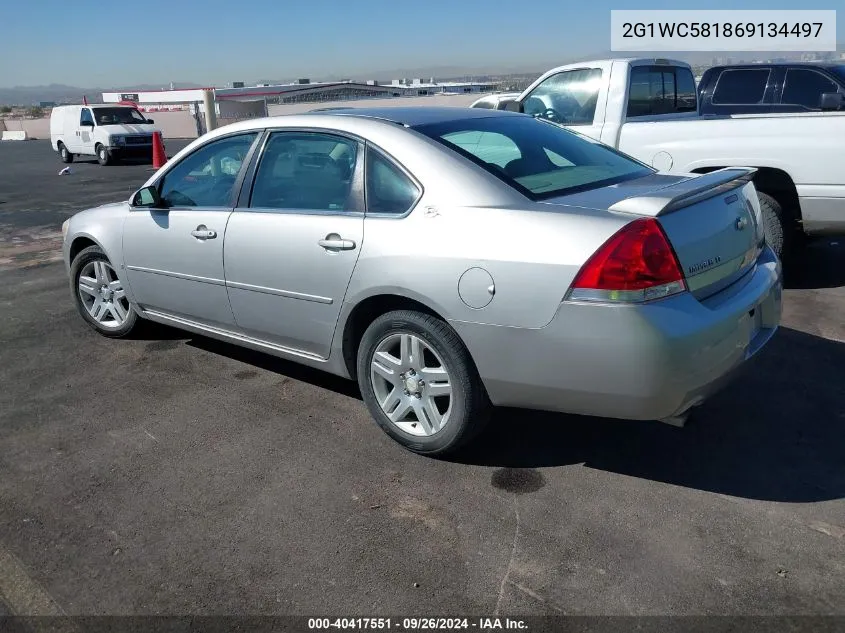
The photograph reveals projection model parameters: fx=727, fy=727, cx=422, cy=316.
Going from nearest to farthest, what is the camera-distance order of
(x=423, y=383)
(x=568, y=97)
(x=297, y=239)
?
(x=423, y=383)
(x=297, y=239)
(x=568, y=97)

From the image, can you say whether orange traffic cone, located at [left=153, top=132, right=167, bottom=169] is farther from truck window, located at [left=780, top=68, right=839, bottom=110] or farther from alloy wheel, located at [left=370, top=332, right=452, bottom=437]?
alloy wheel, located at [left=370, top=332, right=452, bottom=437]

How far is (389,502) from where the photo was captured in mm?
Answer: 3146

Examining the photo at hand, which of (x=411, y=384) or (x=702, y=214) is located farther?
(x=411, y=384)

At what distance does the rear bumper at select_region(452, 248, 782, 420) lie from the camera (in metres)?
2.76

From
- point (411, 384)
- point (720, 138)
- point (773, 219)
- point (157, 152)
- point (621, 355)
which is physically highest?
point (720, 138)

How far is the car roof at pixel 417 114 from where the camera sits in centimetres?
373

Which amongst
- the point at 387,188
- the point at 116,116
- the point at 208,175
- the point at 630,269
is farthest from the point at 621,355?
the point at 116,116

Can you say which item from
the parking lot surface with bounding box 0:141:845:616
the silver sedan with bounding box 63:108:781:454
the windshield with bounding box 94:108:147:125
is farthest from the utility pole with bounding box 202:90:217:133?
the parking lot surface with bounding box 0:141:845:616

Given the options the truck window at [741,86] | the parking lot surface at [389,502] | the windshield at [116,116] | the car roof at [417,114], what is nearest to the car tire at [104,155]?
the windshield at [116,116]

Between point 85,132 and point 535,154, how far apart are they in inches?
849

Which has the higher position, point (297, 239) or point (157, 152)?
point (297, 239)

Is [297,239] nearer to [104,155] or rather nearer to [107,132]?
[107,132]

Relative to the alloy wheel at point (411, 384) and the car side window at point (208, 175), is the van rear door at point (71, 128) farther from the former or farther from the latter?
the alloy wheel at point (411, 384)

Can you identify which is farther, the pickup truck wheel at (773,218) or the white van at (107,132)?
the white van at (107,132)
